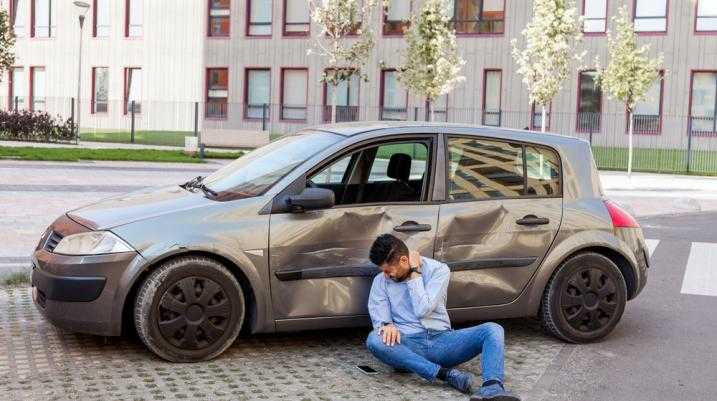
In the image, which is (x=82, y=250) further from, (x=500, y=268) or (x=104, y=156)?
(x=104, y=156)

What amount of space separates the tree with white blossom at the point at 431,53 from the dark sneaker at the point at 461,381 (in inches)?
1050

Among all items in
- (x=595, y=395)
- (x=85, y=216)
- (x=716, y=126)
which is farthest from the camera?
(x=716, y=126)

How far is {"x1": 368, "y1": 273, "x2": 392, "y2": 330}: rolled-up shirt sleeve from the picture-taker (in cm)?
604

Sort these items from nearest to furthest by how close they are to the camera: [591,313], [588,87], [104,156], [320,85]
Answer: [591,313] → [104,156] → [588,87] → [320,85]

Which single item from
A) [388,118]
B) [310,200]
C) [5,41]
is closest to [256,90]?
[388,118]

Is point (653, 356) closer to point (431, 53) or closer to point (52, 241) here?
point (52, 241)

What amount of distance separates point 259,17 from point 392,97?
7447 millimetres

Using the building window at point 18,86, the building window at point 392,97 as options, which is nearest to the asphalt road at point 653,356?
the building window at point 392,97

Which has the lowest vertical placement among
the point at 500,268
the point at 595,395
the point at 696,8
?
the point at 595,395

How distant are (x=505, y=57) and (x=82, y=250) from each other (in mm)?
34771

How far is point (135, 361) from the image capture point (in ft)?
20.1

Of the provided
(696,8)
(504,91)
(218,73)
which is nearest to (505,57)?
(504,91)

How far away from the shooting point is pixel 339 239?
6.32 m

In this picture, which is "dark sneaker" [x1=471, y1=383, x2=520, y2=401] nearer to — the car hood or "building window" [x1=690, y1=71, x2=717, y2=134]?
the car hood
